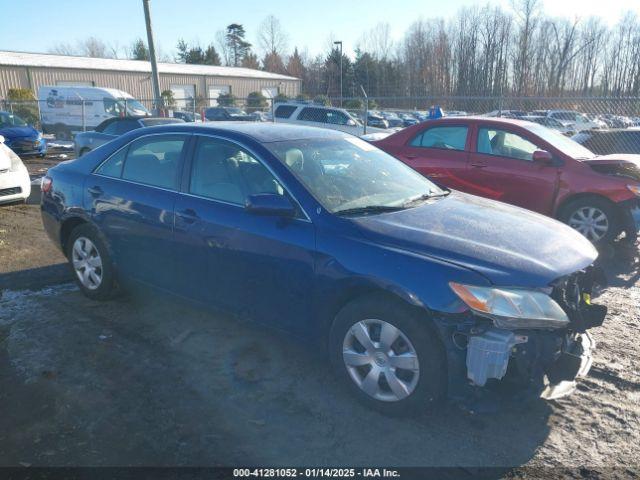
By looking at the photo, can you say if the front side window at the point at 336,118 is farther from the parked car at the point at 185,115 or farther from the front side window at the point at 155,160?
the front side window at the point at 155,160

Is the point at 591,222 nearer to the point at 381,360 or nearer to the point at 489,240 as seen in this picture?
the point at 489,240

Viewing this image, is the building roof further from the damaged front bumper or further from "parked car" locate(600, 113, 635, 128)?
the damaged front bumper

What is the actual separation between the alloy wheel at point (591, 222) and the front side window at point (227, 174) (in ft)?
15.8

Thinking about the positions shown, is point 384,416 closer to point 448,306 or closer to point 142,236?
point 448,306

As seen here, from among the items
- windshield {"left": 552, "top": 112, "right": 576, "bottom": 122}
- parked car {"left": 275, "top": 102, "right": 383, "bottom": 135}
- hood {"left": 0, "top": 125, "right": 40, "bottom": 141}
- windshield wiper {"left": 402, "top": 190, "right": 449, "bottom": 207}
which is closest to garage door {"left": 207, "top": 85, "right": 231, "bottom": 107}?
windshield {"left": 552, "top": 112, "right": 576, "bottom": 122}

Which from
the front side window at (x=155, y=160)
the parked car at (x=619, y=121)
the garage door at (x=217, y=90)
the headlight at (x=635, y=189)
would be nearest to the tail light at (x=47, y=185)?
the front side window at (x=155, y=160)

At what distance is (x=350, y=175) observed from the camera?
3799 mm

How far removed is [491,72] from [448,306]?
64114 millimetres

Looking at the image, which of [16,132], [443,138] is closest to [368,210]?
[443,138]

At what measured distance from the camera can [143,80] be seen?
44125 mm

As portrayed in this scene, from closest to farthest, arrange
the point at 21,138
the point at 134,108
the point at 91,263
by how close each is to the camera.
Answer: the point at 91,263 → the point at 21,138 → the point at 134,108

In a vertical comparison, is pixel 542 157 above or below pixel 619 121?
→ above

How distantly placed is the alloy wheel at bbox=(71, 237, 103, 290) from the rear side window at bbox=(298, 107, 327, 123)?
13330 mm

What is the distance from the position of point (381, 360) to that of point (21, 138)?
1633 centimetres
